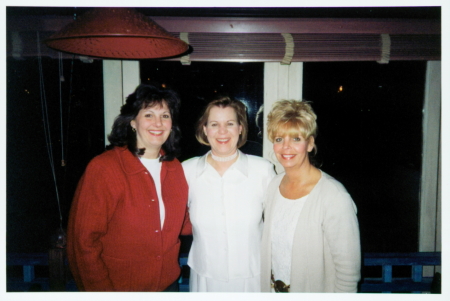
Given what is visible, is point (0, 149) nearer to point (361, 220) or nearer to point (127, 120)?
point (127, 120)

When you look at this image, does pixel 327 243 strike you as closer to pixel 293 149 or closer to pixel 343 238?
pixel 343 238

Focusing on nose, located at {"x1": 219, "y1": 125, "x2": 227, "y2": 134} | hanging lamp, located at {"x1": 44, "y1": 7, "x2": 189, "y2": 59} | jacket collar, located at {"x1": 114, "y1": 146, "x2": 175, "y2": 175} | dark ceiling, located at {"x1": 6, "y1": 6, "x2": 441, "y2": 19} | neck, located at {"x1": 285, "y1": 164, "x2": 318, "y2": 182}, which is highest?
dark ceiling, located at {"x1": 6, "y1": 6, "x2": 441, "y2": 19}

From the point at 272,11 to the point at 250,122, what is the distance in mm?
775

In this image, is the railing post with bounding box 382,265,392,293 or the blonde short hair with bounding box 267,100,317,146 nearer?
the blonde short hair with bounding box 267,100,317,146

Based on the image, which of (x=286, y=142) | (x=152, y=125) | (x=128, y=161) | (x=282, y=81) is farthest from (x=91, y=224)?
(x=282, y=81)

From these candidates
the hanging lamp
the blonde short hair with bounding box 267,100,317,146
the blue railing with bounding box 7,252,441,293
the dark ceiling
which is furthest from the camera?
the blue railing with bounding box 7,252,441,293

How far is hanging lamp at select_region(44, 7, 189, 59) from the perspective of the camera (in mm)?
842

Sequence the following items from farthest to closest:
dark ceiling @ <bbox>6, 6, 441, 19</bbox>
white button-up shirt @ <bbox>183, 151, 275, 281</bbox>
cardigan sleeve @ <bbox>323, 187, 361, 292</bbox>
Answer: dark ceiling @ <bbox>6, 6, 441, 19</bbox> → white button-up shirt @ <bbox>183, 151, 275, 281</bbox> → cardigan sleeve @ <bbox>323, 187, 361, 292</bbox>

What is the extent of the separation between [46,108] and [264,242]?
1821 millimetres

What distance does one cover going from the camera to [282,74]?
2010 mm

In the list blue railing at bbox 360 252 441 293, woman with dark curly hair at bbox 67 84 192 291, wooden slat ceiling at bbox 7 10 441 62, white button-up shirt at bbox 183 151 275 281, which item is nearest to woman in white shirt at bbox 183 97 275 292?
white button-up shirt at bbox 183 151 275 281

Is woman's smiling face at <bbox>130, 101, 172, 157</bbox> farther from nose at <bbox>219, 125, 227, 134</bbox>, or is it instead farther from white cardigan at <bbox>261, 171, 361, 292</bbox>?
white cardigan at <bbox>261, 171, 361, 292</bbox>

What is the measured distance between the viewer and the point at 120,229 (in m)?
1.40
